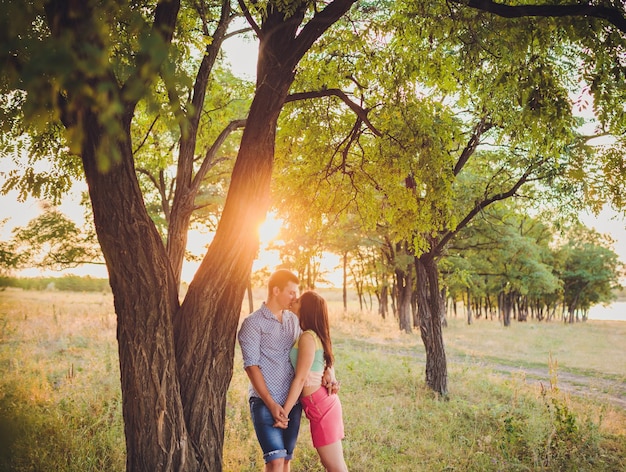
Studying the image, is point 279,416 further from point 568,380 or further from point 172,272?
point 568,380

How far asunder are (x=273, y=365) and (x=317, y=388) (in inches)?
17.8

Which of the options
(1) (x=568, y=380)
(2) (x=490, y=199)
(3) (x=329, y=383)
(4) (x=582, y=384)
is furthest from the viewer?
(1) (x=568, y=380)

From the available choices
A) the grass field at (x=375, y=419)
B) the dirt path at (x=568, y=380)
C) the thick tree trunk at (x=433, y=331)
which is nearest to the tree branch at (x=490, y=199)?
the thick tree trunk at (x=433, y=331)

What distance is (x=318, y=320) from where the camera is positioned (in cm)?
429

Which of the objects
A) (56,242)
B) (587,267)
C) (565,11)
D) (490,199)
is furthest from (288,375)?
(587,267)

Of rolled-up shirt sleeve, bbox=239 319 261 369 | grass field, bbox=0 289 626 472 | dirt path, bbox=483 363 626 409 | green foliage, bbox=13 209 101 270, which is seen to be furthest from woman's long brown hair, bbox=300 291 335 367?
green foliage, bbox=13 209 101 270

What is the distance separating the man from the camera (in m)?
4.09

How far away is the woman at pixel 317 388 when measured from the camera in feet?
→ 13.7

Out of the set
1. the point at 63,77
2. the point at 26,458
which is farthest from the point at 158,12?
the point at 26,458

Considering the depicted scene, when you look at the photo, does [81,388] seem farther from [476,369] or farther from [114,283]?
[476,369]

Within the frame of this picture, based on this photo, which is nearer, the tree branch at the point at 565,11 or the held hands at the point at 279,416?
the held hands at the point at 279,416

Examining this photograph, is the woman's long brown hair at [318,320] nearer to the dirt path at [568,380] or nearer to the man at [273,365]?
the man at [273,365]

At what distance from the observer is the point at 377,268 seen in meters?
29.8

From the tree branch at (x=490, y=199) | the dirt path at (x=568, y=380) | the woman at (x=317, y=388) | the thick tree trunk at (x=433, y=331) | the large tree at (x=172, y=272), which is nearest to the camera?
the large tree at (x=172, y=272)
